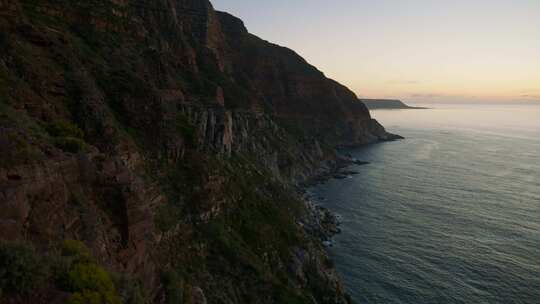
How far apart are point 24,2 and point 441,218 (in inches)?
3613

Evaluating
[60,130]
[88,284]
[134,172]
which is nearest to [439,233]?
[134,172]

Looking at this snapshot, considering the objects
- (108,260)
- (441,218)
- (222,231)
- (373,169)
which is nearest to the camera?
(108,260)

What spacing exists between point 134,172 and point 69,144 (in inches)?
532

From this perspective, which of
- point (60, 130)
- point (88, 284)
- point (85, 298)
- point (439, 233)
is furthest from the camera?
point (439, 233)

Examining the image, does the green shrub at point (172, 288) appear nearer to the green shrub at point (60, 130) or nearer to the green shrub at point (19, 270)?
the green shrub at point (60, 130)

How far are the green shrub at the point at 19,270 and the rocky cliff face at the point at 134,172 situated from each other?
5.6 inches

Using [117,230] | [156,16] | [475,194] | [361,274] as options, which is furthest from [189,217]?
[475,194]

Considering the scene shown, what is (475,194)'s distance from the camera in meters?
107

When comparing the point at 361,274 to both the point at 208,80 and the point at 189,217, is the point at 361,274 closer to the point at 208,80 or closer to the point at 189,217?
the point at 189,217

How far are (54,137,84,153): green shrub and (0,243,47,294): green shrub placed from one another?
12260 millimetres

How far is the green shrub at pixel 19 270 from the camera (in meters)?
13.6

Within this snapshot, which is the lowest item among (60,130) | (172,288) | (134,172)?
(172,288)

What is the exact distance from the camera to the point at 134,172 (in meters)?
39.4

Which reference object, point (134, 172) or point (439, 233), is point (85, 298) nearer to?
point (134, 172)
